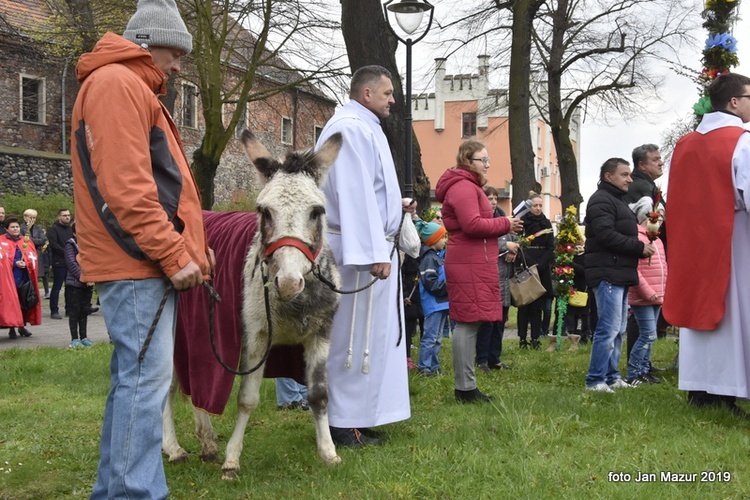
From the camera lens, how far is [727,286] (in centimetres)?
636

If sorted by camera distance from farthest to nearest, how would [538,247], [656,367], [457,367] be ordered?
1. [538,247]
2. [656,367]
3. [457,367]

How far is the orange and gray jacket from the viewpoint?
368 cm

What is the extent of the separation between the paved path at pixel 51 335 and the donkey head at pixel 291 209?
31.8 feet

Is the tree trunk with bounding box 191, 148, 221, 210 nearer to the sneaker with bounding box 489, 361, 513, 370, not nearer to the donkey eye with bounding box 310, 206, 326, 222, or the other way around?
the sneaker with bounding box 489, 361, 513, 370

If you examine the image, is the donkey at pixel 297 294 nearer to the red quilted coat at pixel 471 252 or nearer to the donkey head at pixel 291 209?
the donkey head at pixel 291 209

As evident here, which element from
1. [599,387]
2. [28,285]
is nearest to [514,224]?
[599,387]

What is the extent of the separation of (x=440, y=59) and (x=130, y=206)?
20460 millimetres

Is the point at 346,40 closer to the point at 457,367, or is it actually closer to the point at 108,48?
the point at 457,367

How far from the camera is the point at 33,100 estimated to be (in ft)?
113

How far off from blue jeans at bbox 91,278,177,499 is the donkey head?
2.72 feet

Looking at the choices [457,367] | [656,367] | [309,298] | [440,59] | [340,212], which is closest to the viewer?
[309,298]

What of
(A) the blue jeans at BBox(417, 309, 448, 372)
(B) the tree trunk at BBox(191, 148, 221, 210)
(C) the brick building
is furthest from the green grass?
(C) the brick building

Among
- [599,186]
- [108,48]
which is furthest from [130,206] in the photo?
[599,186]

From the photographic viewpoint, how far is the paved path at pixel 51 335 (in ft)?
45.4
